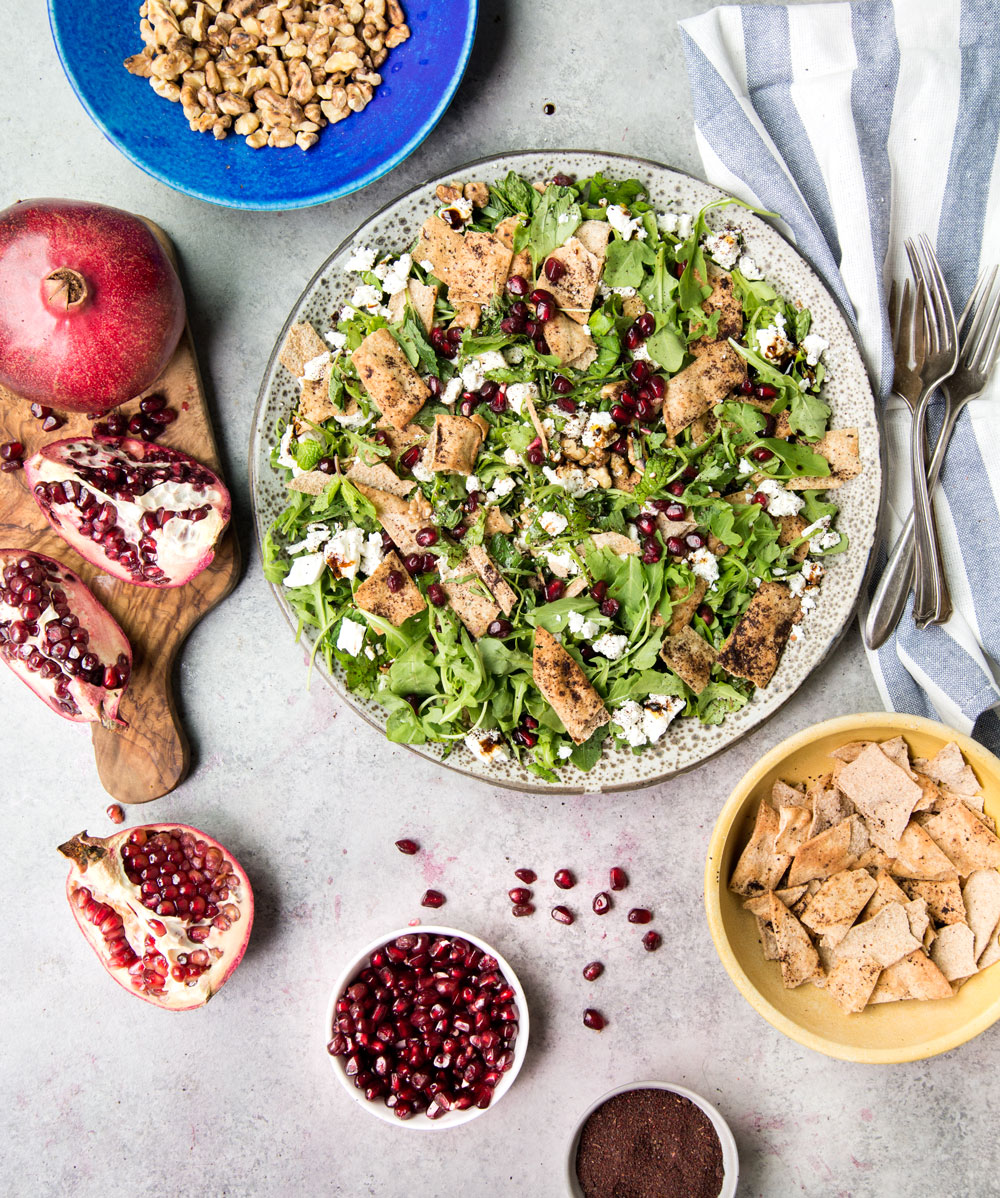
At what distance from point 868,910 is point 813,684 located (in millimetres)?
582

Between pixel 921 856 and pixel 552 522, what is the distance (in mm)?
1204

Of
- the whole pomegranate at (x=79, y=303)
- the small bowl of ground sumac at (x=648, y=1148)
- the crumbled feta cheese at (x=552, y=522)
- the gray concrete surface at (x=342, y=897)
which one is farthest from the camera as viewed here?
the gray concrete surface at (x=342, y=897)

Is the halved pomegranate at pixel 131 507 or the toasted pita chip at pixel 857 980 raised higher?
the halved pomegranate at pixel 131 507

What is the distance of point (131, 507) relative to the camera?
7.00 feet

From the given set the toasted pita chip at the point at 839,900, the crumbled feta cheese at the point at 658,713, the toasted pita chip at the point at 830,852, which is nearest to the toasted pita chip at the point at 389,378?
the crumbled feta cheese at the point at 658,713

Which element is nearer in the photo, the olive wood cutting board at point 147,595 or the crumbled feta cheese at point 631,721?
the crumbled feta cheese at point 631,721

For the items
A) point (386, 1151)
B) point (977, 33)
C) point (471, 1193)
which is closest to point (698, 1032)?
point (471, 1193)

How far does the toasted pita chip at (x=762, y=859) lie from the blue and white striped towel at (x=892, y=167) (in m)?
0.54

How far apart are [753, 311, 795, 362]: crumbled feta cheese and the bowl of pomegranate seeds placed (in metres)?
1.68

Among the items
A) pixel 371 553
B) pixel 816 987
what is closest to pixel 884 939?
pixel 816 987

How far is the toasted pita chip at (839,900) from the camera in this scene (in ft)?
6.77

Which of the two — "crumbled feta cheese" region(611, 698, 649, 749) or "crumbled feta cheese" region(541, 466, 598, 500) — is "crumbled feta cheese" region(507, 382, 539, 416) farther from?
"crumbled feta cheese" region(611, 698, 649, 749)

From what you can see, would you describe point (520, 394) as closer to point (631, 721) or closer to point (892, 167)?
point (631, 721)

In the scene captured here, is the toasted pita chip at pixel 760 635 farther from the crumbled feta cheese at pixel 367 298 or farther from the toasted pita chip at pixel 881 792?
the crumbled feta cheese at pixel 367 298
